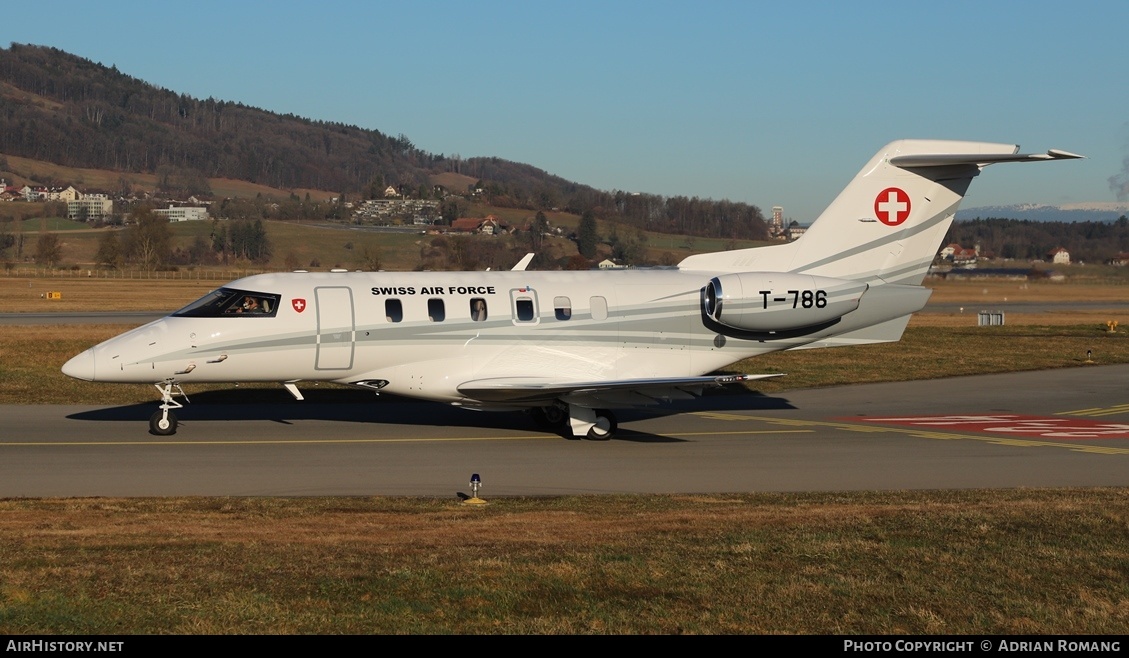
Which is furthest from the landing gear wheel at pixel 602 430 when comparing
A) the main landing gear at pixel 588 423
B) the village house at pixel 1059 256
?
the village house at pixel 1059 256

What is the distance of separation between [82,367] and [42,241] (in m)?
102

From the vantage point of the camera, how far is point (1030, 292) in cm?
8888

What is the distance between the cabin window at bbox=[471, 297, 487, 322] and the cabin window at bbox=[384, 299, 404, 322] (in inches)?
48.1

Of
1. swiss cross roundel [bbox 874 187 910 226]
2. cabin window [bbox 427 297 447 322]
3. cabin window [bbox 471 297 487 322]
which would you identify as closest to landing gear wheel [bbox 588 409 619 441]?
cabin window [bbox 471 297 487 322]

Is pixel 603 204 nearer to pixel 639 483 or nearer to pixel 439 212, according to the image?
pixel 439 212

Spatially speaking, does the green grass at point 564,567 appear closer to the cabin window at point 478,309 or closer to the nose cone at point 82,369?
the nose cone at point 82,369

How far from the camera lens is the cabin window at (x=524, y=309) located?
20562mm

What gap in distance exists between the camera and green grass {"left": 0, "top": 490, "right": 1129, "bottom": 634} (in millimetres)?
8469

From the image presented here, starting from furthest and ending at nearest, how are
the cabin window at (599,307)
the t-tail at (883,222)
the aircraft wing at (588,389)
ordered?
1. the t-tail at (883,222)
2. the cabin window at (599,307)
3. the aircraft wing at (588,389)

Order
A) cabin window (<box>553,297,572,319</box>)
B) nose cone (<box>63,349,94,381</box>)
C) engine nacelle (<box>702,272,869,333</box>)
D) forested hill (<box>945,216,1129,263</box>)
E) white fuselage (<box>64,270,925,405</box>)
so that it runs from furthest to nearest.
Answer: forested hill (<box>945,216,1129,263</box>)
engine nacelle (<box>702,272,869,333</box>)
cabin window (<box>553,297,572,319</box>)
white fuselage (<box>64,270,925,405</box>)
nose cone (<box>63,349,94,381</box>)

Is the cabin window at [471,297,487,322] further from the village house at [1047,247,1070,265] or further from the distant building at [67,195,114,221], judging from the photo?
the distant building at [67,195,114,221]

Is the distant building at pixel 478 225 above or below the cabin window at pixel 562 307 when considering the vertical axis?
above

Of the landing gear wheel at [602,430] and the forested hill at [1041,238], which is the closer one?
the landing gear wheel at [602,430]

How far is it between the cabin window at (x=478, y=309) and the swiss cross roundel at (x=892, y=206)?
767 centimetres
